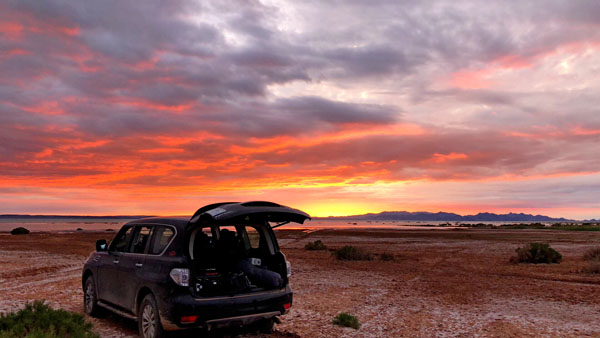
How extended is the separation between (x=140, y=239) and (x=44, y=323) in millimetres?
2047

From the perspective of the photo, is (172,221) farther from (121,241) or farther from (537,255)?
(537,255)

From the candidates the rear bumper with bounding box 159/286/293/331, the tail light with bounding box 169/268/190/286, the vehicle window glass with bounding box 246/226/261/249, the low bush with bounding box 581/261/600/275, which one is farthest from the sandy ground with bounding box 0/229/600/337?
the vehicle window glass with bounding box 246/226/261/249

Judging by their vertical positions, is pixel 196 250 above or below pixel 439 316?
above

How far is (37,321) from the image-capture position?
682 cm

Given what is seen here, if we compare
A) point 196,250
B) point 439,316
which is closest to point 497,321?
point 439,316

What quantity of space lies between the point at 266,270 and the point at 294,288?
6.15 m

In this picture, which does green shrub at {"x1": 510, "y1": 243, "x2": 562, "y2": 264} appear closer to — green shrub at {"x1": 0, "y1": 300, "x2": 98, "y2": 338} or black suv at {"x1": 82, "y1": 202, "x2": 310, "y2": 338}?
black suv at {"x1": 82, "y1": 202, "x2": 310, "y2": 338}

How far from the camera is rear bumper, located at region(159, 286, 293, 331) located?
666 centimetres

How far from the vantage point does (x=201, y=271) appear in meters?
7.75

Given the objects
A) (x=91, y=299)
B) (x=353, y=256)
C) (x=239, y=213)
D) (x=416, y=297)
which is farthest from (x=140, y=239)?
(x=353, y=256)

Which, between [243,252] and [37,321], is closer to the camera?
[37,321]

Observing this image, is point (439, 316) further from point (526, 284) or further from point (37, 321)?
point (37, 321)

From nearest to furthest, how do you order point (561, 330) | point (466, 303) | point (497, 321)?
1. point (561, 330)
2. point (497, 321)
3. point (466, 303)

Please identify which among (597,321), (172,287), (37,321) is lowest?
(597,321)
